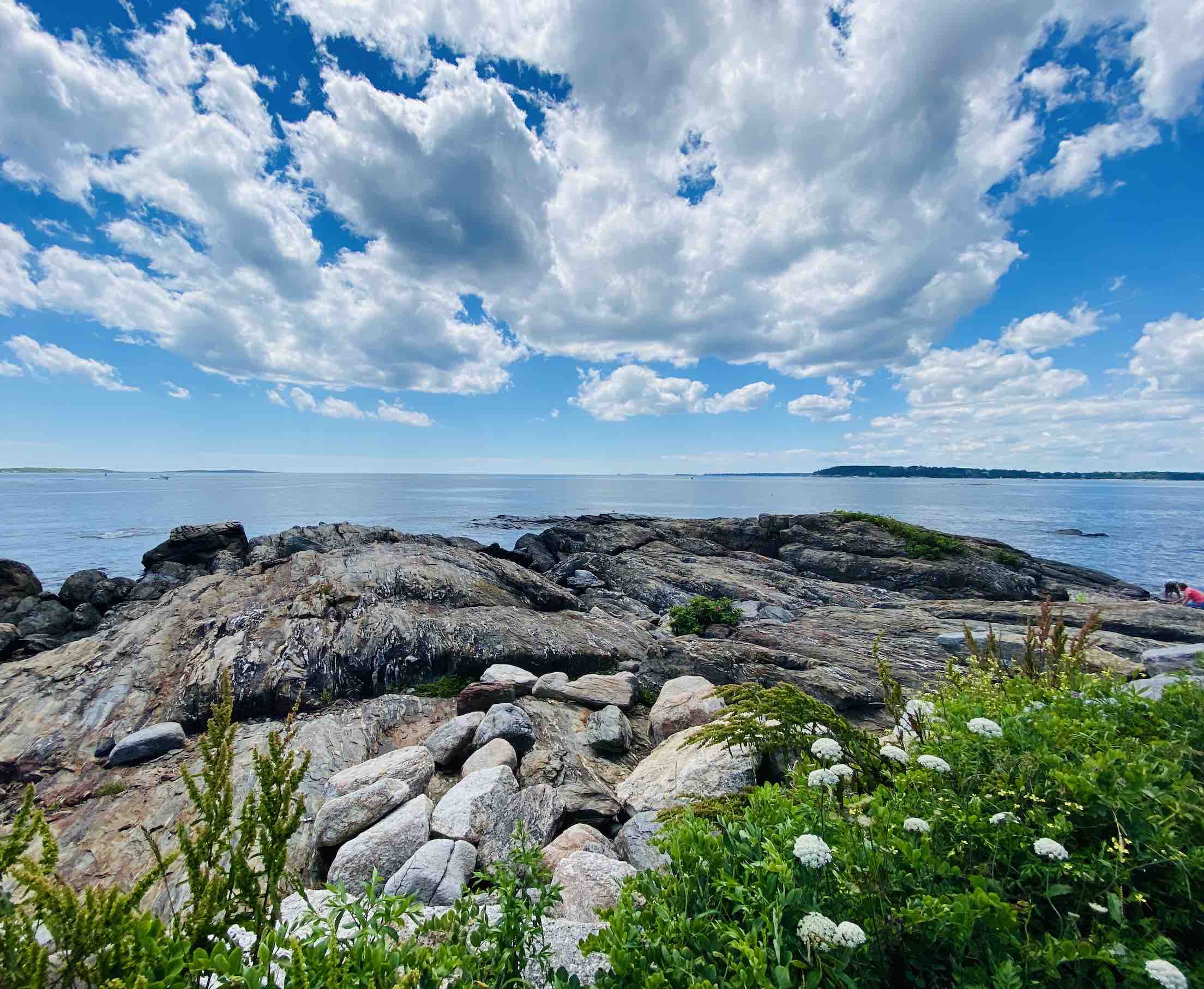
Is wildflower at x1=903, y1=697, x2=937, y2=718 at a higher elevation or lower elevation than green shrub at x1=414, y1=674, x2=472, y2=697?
higher

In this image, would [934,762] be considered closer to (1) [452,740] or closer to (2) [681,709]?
(2) [681,709]

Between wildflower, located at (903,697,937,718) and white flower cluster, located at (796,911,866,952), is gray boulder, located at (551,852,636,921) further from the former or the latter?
wildflower, located at (903,697,937,718)

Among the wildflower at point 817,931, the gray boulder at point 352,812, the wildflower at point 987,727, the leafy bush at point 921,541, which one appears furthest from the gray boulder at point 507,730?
the leafy bush at point 921,541

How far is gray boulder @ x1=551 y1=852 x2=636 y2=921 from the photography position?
4156mm

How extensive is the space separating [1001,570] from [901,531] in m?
5.05

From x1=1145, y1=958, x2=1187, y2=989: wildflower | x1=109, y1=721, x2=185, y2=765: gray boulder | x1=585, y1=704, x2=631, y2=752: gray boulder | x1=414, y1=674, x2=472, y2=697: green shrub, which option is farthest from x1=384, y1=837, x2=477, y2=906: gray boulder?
x1=109, y1=721, x2=185, y2=765: gray boulder

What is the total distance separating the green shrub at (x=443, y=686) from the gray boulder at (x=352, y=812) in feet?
12.0

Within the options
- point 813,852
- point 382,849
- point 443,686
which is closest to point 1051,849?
point 813,852

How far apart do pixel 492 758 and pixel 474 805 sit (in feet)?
4.38

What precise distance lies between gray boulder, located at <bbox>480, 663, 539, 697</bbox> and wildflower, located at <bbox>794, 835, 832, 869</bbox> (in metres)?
7.52

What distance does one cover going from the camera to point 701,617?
14.5 m

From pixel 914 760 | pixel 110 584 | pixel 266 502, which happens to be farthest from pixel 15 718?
pixel 266 502

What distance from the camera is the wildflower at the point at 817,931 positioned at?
210 centimetres

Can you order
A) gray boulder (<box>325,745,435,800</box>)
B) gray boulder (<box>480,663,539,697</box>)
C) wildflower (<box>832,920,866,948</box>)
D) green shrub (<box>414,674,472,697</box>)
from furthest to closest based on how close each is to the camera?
green shrub (<box>414,674,472,697</box>)
gray boulder (<box>480,663,539,697</box>)
gray boulder (<box>325,745,435,800</box>)
wildflower (<box>832,920,866,948</box>)
